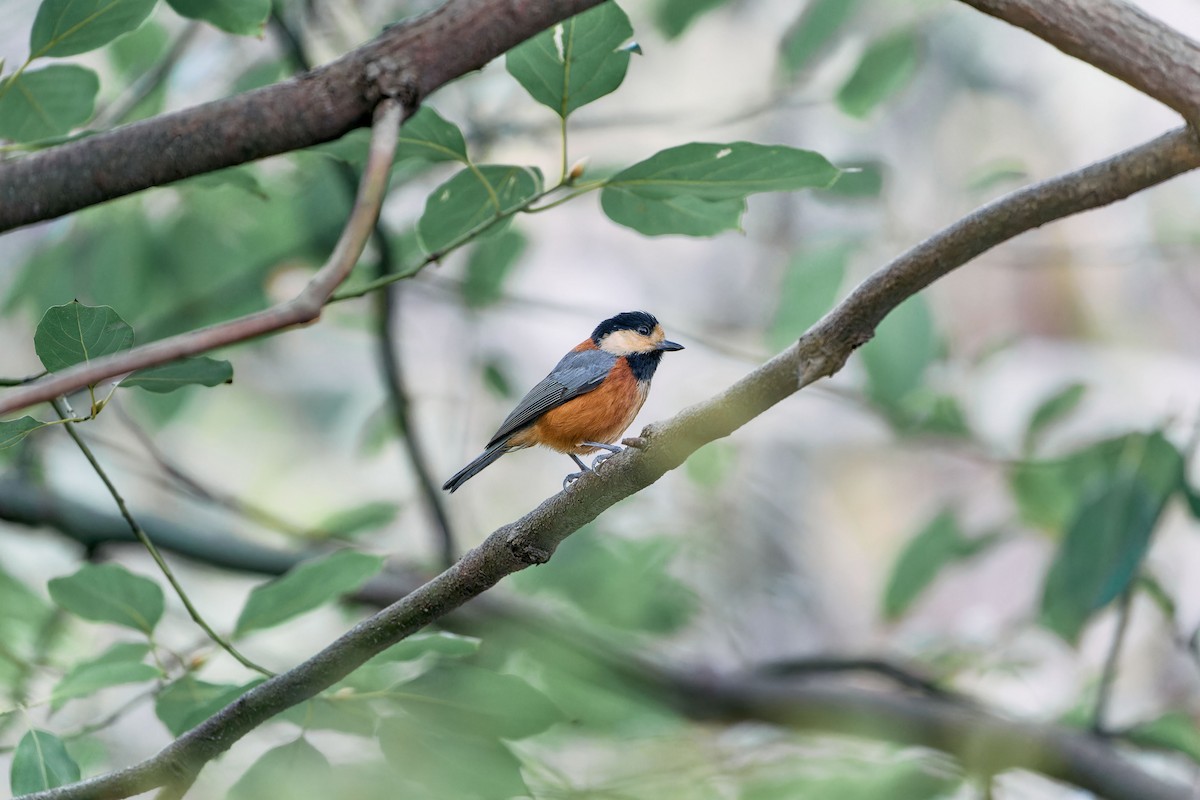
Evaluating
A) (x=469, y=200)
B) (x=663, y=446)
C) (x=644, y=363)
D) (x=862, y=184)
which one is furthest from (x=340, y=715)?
(x=862, y=184)

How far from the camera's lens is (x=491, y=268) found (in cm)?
333

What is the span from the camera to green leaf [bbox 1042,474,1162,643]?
2781 millimetres

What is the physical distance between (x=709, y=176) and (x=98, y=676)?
1109 mm

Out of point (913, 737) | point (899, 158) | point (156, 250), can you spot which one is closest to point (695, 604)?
point (913, 737)

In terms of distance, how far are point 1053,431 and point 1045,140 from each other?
5939 millimetres

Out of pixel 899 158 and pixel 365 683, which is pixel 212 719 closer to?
pixel 365 683

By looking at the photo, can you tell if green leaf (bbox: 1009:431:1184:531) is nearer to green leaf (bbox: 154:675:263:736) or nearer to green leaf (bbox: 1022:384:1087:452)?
green leaf (bbox: 1022:384:1087:452)

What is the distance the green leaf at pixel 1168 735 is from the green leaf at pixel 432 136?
8.22 ft

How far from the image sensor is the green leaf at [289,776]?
1507mm

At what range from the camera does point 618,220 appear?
1600mm

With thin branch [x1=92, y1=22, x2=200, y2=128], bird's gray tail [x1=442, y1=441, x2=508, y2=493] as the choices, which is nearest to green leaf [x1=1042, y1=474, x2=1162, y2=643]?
bird's gray tail [x1=442, y1=441, x2=508, y2=493]

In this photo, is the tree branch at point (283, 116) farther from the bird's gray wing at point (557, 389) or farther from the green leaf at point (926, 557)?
the green leaf at point (926, 557)

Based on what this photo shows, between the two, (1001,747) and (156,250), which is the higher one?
(156,250)

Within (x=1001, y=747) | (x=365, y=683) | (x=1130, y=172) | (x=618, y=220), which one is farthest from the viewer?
(x=1001, y=747)
